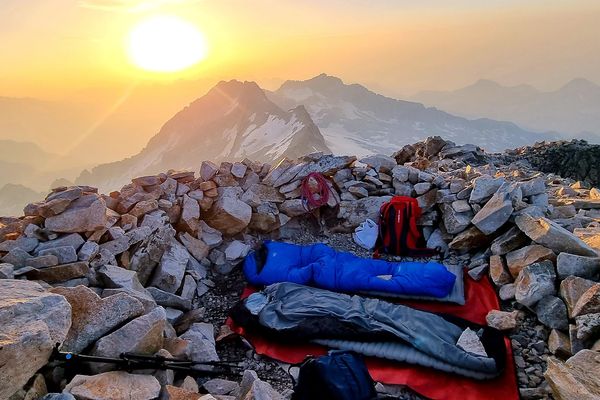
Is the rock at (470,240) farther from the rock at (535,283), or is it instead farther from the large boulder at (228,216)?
the large boulder at (228,216)

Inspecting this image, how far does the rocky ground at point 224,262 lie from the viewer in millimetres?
3611

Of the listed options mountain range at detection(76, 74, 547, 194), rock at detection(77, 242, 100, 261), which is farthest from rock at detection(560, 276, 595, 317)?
mountain range at detection(76, 74, 547, 194)

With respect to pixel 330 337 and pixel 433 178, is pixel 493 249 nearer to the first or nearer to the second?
pixel 433 178

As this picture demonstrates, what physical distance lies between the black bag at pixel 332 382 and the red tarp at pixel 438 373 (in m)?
1.76

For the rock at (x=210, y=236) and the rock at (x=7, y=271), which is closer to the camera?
the rock at (x=7, y=271)

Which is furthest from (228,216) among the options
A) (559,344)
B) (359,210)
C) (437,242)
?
(559,344)

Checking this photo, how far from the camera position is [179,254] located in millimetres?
7008

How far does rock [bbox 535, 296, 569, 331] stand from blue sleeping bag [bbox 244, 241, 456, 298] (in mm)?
1331

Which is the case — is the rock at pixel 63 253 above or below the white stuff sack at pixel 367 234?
above

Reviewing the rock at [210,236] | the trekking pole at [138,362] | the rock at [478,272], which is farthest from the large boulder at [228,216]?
the rock at [478,272]

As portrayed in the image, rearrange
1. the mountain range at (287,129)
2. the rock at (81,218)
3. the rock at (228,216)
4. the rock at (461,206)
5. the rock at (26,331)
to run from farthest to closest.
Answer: the mountain range at (287,129), the rock at (228,216), the rock at (461,206), the rock at (81,218), the rock at (26,331)

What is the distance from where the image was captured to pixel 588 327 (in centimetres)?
425

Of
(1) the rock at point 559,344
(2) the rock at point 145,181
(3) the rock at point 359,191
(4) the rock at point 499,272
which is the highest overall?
(2) the rock at point 145,181

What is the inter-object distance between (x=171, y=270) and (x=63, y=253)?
1691mm
